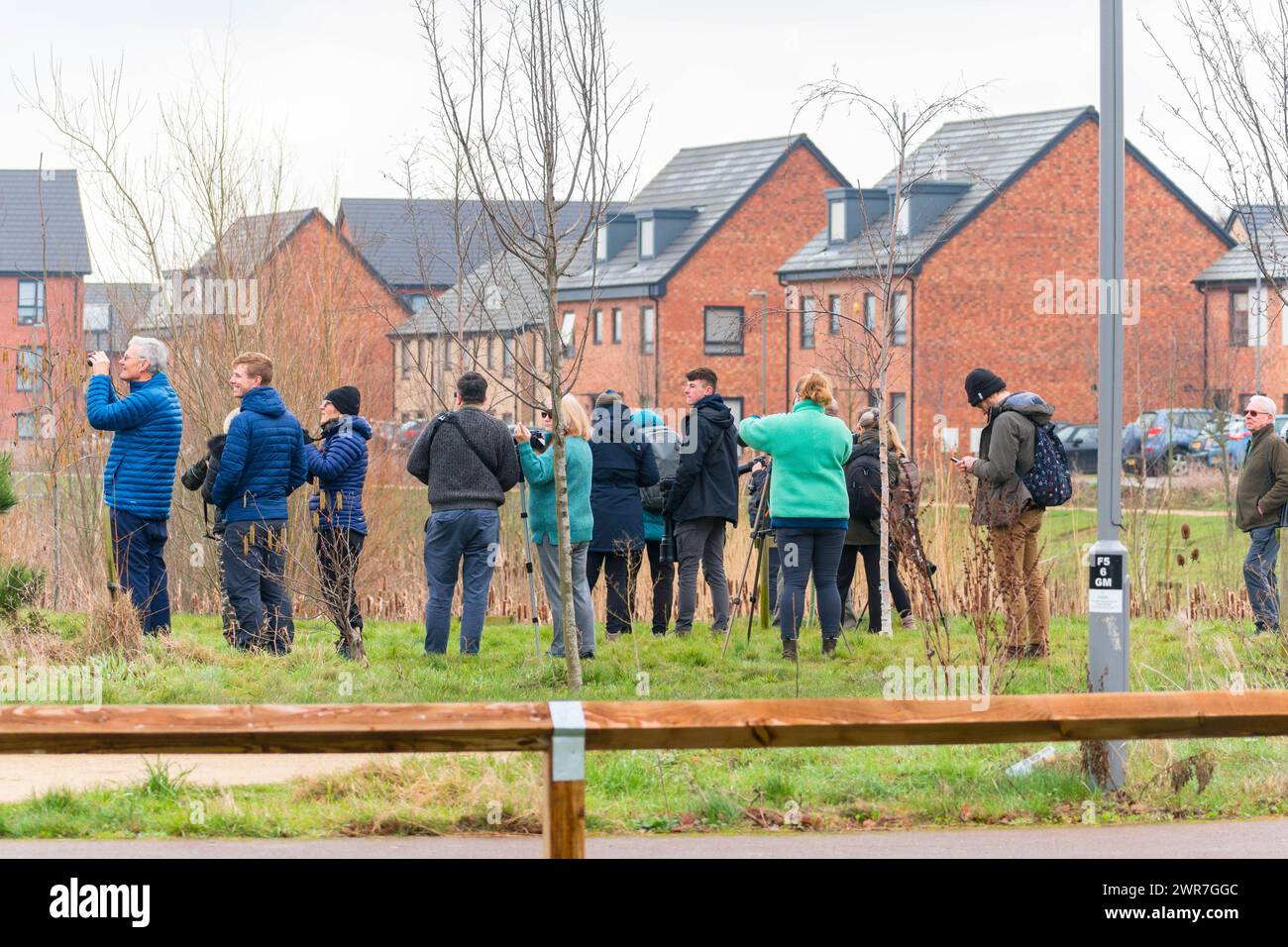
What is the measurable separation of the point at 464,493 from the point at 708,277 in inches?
1763

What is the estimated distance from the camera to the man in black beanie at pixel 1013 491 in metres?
11.4

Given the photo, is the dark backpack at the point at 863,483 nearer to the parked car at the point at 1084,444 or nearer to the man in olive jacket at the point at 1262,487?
the man in olive jacket at the point at 1262,487

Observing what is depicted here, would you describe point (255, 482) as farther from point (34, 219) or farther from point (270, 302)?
point (34, 219)

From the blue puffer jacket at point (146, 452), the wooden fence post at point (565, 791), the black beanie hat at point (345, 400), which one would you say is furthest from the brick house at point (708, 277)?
the wooden fence post at point (565, 791)

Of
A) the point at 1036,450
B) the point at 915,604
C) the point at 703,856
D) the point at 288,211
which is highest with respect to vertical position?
the point at 288,211

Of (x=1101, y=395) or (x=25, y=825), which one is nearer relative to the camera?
(x=25, y=825)

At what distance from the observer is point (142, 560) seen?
11.8 metres

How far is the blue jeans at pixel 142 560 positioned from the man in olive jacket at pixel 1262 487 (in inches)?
309

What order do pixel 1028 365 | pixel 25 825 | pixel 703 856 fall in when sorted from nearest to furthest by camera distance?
pixel 703 856 < pixel 25 825 < pixel 1028 365

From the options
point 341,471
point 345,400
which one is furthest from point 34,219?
point 341,471

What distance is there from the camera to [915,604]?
34.5ft
